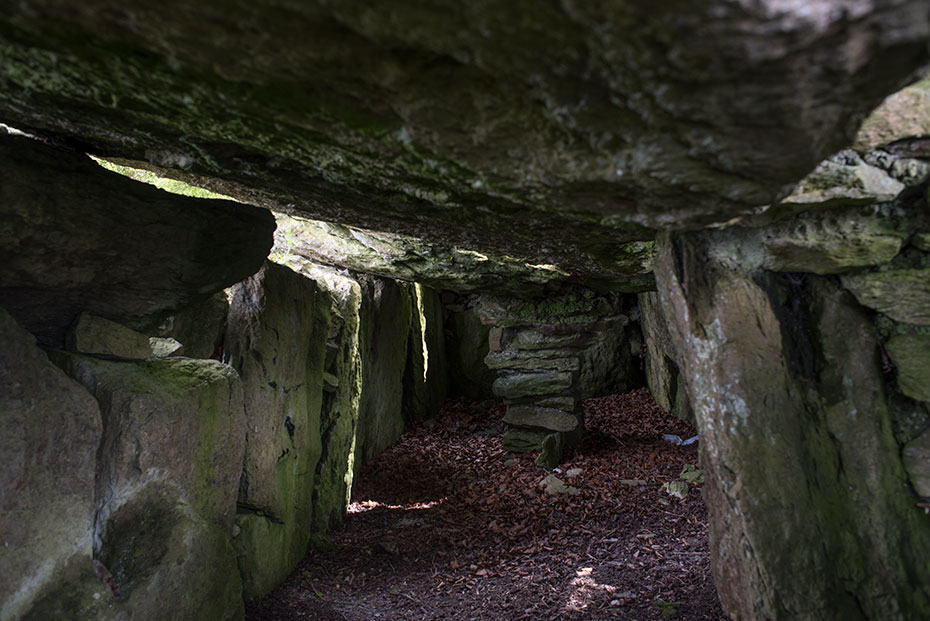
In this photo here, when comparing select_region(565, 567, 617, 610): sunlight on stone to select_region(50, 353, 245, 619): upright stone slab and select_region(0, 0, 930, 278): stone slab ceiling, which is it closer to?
select_region(50, 353, 245, 619): upright stone slab

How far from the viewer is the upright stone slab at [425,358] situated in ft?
31.6

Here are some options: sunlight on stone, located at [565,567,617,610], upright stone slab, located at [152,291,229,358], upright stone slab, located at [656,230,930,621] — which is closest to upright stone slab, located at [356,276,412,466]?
upright stone slab, located at [152,291,229,358]

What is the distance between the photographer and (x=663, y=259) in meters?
2.94

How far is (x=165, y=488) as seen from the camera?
2982 millimetres

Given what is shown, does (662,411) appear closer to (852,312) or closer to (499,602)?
(499,602)

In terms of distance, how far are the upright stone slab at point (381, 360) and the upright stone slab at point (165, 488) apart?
3645mm

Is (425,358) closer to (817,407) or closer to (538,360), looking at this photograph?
(538,360)

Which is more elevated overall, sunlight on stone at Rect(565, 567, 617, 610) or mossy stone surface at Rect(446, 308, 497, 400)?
mossy stone surface at Rect(446, 308, 497, 400)

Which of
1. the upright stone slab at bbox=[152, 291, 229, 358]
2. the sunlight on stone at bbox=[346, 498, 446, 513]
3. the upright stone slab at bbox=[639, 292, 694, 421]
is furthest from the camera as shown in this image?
the upright stone slab at bbox=[639, 292, 694, 421]

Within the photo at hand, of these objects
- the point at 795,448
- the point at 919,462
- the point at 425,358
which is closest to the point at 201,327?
the point at 795,448

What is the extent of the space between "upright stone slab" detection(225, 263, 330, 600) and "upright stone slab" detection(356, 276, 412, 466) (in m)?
2.34

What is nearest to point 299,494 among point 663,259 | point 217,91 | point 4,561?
point 4,561

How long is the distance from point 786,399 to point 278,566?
3.19 m

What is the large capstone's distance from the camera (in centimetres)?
251
